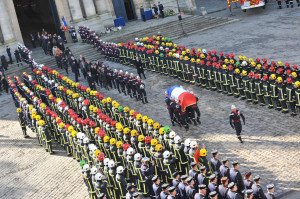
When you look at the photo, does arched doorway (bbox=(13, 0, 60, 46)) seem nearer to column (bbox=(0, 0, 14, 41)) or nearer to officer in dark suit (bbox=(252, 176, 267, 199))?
column (bbox=(0, 0, 14, 41))

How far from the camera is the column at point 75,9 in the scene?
41031 mm

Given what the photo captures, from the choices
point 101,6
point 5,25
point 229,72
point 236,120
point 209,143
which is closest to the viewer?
point 236,120

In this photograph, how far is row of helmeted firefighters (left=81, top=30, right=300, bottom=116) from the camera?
19.9 metres

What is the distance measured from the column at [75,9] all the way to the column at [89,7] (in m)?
0.83

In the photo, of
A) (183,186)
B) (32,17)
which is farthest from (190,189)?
(32,17)

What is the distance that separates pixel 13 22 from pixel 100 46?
8.39 metres

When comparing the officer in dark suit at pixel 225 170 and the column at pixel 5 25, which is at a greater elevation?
the column at pixel 5 25

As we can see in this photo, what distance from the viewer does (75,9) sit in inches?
1622

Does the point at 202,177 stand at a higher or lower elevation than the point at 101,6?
lower

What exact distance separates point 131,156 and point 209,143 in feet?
12.5

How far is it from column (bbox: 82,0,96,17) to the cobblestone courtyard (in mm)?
14081

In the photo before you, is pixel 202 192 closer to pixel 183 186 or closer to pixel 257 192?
pixel 183 186

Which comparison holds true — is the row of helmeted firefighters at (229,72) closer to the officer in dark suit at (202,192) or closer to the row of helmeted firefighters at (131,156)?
the row of helmeted firefighters at (131,156)

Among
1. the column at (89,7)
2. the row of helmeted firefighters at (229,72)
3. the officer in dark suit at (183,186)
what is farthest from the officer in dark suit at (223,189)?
the column at (89,7)
